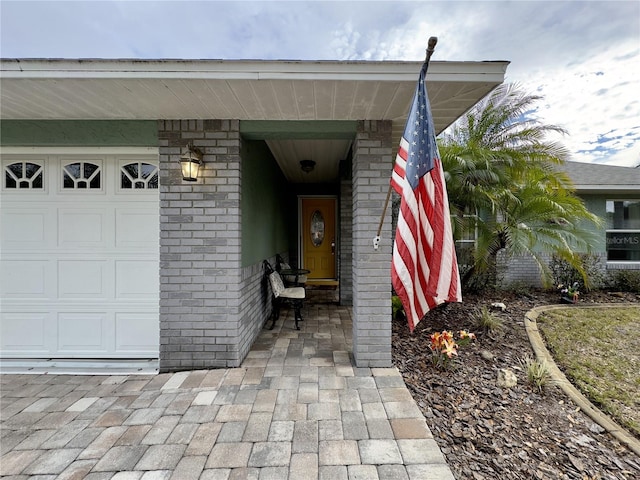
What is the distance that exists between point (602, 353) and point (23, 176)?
6758mm

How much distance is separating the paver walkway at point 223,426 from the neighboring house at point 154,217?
0.36 m

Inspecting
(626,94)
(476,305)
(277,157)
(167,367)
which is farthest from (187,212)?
(626,94)

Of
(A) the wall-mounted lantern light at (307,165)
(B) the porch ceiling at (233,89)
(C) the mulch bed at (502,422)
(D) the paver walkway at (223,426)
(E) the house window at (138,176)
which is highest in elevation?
(A) the wall-mounted lantern light at (307,165)

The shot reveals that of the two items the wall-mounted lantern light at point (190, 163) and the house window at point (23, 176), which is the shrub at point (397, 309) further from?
the house window at point (23, 176)

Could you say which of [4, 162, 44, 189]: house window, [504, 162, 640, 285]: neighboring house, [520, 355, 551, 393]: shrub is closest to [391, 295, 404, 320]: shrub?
[520, 355, 551, 393]: shrub

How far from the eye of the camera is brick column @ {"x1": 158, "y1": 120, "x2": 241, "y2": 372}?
2748 millimetres

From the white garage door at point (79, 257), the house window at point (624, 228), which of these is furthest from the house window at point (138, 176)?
the house window at point (624, 228)

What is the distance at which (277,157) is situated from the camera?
4.73m

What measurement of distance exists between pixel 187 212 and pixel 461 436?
2.96 m

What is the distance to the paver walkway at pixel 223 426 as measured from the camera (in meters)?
1.60

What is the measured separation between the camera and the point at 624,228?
6.80 m

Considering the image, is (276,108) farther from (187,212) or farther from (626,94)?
(626,94)

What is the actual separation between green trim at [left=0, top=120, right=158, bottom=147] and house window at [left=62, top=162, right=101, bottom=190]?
0.25 meters

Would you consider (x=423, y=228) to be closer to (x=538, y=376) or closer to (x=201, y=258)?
(x=538, y=376)
